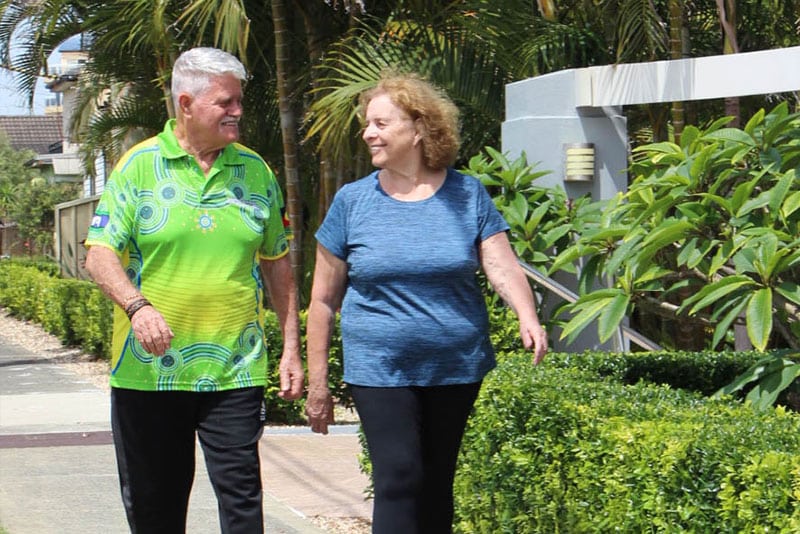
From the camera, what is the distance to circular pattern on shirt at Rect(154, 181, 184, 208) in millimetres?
4152

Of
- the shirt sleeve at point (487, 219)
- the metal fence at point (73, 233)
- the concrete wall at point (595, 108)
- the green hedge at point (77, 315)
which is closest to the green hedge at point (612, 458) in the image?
the shirt sleeve at point (487, 219)

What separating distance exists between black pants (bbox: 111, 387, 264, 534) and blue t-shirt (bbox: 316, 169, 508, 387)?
38 centimetres

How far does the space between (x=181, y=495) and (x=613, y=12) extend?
24.0ft

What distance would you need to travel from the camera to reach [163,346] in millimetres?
4016

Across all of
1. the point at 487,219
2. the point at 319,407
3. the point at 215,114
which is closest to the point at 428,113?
the point at 487,219

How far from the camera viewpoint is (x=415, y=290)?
4109mm

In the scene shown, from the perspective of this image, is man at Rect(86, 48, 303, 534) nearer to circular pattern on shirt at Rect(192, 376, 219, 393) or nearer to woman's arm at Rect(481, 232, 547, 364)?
circular pattern on shirt at Rect(192, 376, 219, 393)

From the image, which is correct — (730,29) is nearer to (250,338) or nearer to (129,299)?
(250,338)

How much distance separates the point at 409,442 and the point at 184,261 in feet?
2.87

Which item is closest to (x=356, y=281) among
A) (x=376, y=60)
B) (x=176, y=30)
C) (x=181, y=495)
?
(x=181, y=495)

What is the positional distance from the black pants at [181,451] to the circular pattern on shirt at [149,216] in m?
0.51

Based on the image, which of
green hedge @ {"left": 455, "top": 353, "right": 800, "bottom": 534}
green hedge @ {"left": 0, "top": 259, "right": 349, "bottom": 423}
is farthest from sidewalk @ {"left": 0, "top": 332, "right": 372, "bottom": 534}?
green hedge @ {"left": 455, "top": 353, "right": 800, "bottom": 534}

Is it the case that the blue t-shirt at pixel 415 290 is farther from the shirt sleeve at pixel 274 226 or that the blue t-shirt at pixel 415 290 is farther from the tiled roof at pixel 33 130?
the tiled roof at pixel 33 130

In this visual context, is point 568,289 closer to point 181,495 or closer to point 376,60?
point 376,60
